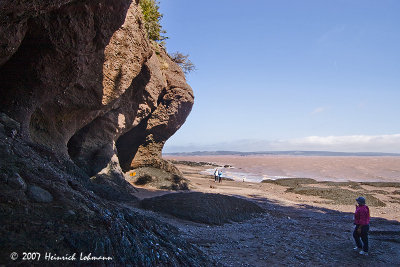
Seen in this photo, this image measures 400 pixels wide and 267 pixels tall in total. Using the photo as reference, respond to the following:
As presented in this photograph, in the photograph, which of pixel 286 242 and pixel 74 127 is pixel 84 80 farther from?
pixel 286 242

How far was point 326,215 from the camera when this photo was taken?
13.1 metres

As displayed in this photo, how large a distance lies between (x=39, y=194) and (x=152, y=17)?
13797 mm

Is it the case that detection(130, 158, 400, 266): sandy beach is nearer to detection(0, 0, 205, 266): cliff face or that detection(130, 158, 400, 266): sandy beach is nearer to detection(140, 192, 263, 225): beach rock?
detection(140, 192, 263, 225): beach rock

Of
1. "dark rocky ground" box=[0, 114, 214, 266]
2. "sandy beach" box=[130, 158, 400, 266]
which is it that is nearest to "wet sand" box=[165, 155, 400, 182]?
"sandy beach" box=[130, 158, 400, 266]

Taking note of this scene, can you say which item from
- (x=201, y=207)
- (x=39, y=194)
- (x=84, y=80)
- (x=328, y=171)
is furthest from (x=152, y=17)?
(x=328, y=171)

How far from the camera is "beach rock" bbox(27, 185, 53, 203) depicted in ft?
9.79

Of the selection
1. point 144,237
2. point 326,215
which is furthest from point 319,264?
point 326,215

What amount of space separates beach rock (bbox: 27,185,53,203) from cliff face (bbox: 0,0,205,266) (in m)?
0.01

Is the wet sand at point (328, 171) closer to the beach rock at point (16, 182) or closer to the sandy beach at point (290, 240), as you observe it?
the sandy beach at point (290, 240)

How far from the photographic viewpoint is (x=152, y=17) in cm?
1502

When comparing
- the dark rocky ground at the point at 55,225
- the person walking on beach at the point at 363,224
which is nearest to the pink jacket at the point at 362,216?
the person walking on beach at the point at 363,224

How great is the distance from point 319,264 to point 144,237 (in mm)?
4345

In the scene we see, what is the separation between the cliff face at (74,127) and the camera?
113 inches

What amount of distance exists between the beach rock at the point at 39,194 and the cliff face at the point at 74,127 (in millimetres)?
11
